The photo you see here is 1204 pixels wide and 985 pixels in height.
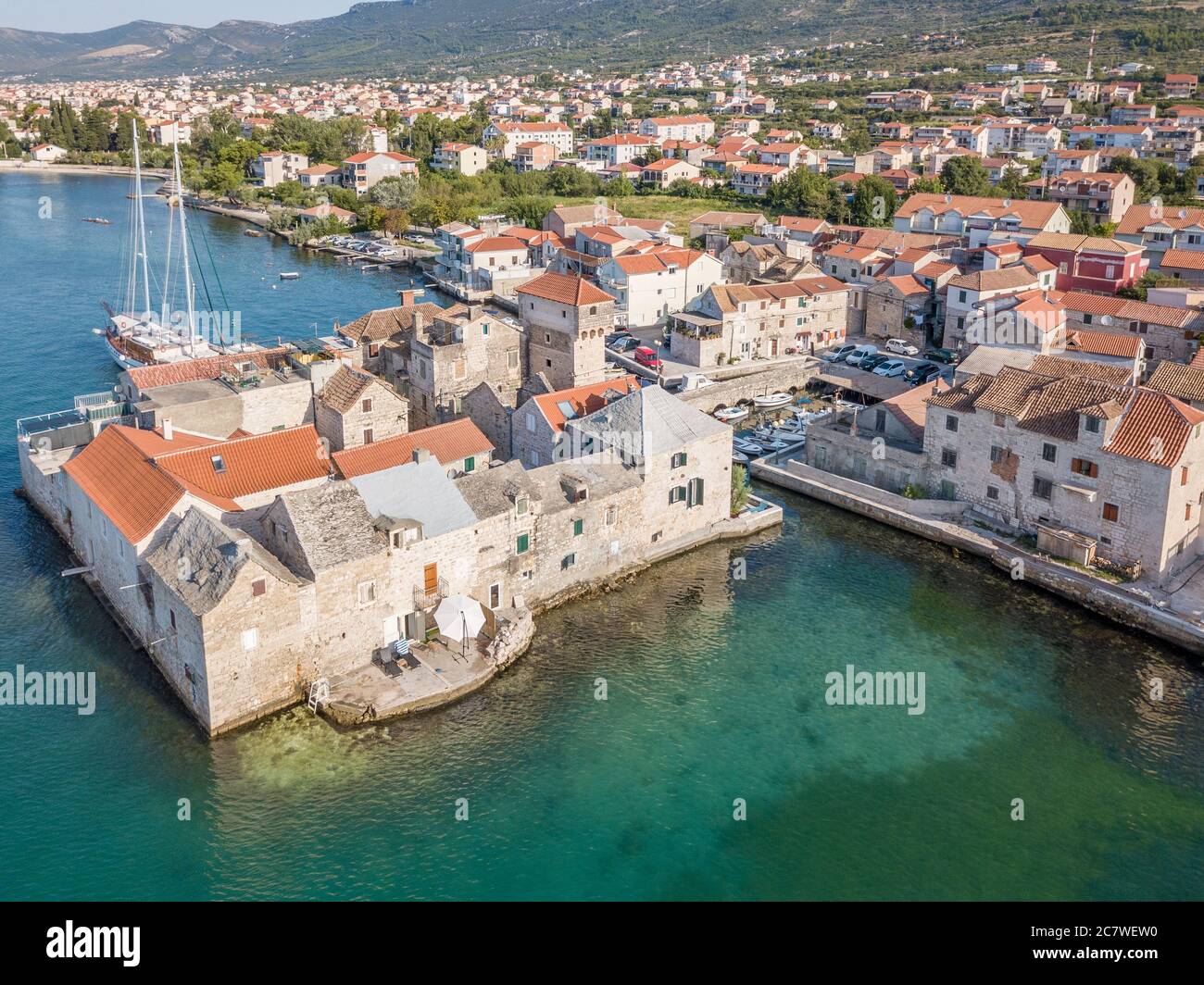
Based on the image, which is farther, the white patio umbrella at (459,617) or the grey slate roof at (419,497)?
the grey slate roof at (419,497)

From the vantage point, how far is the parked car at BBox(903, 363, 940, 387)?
149ft

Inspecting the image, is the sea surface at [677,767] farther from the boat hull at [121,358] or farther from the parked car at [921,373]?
the boat hull at [121,358]

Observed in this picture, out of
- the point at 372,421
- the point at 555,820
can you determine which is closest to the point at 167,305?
the point at 372,421

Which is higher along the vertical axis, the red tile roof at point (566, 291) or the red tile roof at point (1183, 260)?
the red tile roof at point (566, 291)

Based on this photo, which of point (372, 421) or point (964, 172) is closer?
point (372, 421)

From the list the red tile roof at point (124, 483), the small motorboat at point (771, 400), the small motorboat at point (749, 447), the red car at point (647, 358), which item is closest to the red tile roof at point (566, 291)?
the small motorboat at point (749, 447)

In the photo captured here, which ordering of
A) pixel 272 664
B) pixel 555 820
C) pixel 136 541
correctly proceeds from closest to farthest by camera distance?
1. pixel 555 820
2. pixel 272 664
3. pixel 136 541

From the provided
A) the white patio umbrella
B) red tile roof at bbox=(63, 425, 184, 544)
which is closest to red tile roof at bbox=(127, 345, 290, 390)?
red tile roof at bbox=(63, 425, 184, 544)

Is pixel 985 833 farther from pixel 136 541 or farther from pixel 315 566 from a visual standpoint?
pixel 136 541

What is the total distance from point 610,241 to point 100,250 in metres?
42.8

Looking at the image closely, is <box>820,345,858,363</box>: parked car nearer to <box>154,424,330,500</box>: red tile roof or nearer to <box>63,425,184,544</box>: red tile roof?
Answer: <box>154,424,330,500</box>: red tile roof

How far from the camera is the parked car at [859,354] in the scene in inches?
1941

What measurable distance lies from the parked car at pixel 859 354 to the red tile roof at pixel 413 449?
2320cm
